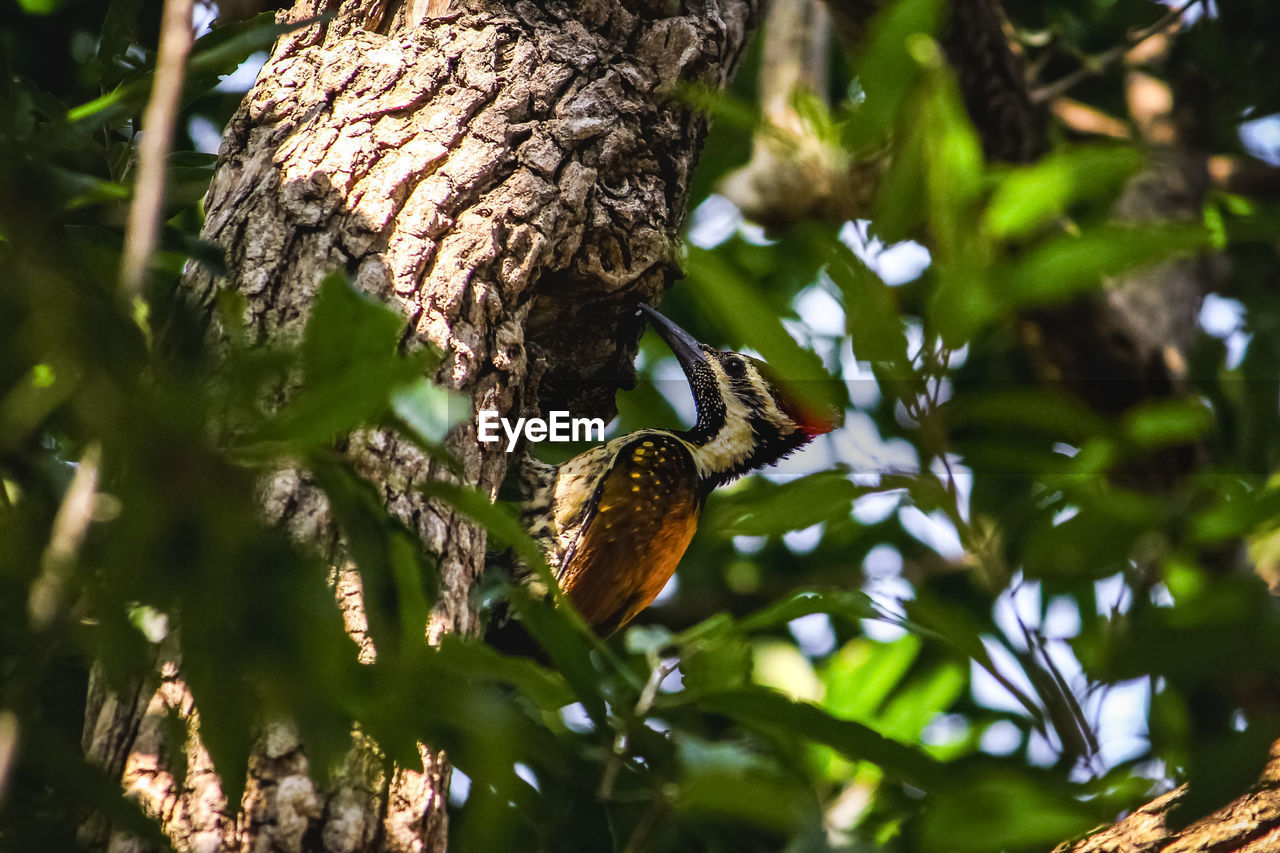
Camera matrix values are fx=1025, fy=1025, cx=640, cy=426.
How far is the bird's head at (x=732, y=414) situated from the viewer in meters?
2.06

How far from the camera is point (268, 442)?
82 cm

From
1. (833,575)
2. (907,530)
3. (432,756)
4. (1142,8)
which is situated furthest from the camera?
(1142,8)

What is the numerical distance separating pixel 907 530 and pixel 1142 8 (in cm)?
163

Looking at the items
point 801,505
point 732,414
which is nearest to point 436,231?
point 801,505

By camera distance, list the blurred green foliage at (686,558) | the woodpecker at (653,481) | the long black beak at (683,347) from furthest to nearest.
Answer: the long black beak at (683,347), the woodpecker at (653,481), the blurred green foliage at (686,558)

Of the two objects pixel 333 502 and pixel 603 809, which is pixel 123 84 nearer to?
pixel 333 502

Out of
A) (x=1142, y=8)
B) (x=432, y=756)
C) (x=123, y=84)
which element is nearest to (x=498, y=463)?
(x=432, y=756)

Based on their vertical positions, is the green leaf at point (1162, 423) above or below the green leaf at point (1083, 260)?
below

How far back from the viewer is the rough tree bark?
1024 millimetres

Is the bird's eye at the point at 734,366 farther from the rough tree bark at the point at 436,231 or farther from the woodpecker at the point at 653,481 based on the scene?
the rough tree bark at the point at 436,231

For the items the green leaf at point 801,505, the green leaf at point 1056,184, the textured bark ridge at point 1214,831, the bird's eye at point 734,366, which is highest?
the bird's eye at point 734,366

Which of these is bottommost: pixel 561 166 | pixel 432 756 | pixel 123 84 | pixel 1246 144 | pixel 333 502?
pixel 432 756

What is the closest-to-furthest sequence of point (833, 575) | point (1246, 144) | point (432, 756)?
point (432, 756), point (833, 575), point (1246, 144)

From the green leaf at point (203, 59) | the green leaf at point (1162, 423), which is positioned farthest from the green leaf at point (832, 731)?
the green leaf at point (203, 59)
